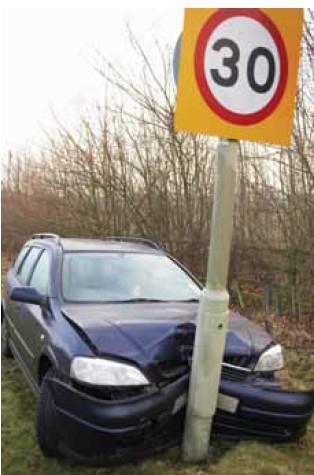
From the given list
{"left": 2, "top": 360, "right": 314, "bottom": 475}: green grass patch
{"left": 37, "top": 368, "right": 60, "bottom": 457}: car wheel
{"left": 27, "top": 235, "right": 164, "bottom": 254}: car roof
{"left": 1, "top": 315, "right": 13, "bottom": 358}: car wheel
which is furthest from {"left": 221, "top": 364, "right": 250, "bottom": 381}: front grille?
{"left": 1, "top": 315, "right": 13, "bottom": 358}: car wheel

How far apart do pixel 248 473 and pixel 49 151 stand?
11.4 metres

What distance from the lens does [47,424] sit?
139 inches

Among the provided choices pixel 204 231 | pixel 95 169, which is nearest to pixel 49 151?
pixel 95 169

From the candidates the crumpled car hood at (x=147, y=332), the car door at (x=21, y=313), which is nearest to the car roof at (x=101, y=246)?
the car door at (x=21, y=313)

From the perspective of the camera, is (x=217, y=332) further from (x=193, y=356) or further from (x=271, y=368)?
(x=271, y=368)

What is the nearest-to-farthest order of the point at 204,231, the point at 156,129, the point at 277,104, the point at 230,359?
1. the point at 277,104
2. the point at 230,359
3. the point at 204,231
4. the point at 156,129

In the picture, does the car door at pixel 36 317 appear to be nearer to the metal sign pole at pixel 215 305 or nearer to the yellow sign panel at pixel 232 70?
the metal sign pole at pixel 215 305

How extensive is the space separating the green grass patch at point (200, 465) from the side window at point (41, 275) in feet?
3.92

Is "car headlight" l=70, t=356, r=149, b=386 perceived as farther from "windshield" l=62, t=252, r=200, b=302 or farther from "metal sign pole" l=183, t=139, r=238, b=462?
"windshield" l=62, t=252, r=200, b=302

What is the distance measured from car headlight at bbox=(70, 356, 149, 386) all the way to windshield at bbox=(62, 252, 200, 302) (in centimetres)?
107

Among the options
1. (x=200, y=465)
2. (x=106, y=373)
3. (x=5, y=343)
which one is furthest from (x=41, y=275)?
(x=200, y=465)

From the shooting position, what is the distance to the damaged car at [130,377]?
11.0ft

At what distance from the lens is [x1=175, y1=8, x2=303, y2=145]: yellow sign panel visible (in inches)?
133

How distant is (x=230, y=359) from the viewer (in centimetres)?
374
